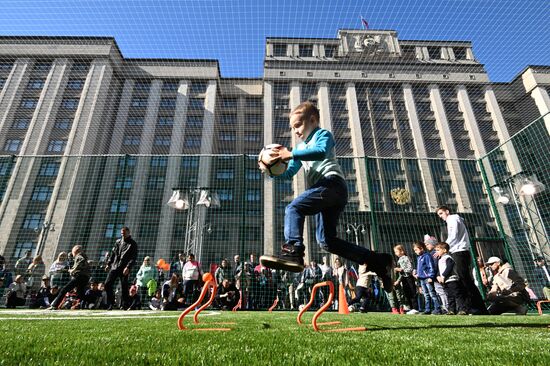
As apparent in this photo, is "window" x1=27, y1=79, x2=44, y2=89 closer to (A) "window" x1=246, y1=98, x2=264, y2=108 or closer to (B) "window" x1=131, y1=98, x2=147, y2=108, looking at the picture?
(B) "window" x1=131, y1=98, x2=147, y2=108

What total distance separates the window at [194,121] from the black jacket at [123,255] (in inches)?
1235

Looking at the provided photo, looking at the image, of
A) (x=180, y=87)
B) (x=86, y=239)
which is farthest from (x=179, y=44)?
(x=180, y=87)

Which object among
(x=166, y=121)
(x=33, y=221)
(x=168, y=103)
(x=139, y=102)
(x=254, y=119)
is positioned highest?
(x=168, y=103)

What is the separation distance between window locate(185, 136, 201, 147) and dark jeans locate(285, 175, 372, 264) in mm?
34169

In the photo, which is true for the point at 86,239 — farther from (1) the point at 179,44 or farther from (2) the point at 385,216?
(2) the point at 385,216

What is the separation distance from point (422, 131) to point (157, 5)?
35207 mm

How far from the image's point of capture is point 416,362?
1168mm

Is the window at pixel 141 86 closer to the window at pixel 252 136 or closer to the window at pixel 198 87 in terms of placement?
the window at pixel 198 87

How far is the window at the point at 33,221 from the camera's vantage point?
76.4ft

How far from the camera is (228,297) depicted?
321 inches

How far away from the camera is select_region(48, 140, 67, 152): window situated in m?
33.6

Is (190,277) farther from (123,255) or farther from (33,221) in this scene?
(33,221)

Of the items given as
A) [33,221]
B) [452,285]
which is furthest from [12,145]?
[452,285]

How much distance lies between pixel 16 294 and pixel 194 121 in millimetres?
29615
